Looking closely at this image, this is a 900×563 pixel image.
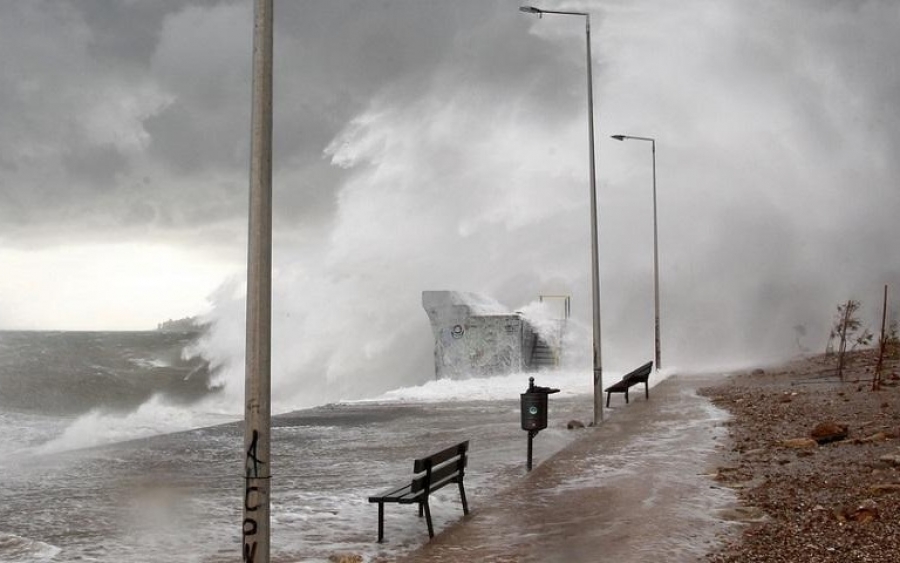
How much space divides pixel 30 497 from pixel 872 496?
369 inches

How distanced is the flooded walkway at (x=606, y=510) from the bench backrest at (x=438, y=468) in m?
0.43

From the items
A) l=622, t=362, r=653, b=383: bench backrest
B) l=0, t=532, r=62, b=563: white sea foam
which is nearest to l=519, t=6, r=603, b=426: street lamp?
l=622, t=362, r=653, b=383: bench backrest

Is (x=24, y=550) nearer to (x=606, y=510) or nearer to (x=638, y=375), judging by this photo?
(x=606, y=510)

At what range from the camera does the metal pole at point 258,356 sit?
579cm

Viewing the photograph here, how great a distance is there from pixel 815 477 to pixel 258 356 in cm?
619

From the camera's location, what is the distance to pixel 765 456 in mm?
10672

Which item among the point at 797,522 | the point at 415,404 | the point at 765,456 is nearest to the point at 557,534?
the point at 797,522

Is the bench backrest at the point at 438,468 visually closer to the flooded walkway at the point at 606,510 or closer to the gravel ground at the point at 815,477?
the flooded walkway at the point at 606,510

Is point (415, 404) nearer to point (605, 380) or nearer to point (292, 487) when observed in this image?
point (605, 380)

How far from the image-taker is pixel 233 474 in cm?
1195

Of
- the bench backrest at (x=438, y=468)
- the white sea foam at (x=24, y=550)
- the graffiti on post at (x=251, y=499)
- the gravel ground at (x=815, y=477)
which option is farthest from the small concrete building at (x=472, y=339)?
the graffiti on post at (x=251, y=499)

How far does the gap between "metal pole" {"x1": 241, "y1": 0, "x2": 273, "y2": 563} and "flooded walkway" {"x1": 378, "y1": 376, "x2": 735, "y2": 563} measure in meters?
1.39

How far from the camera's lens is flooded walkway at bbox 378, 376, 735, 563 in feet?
21.9

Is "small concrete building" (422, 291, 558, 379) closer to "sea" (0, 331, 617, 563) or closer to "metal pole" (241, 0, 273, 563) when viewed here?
"sea" (0, 331, 617, 563)
